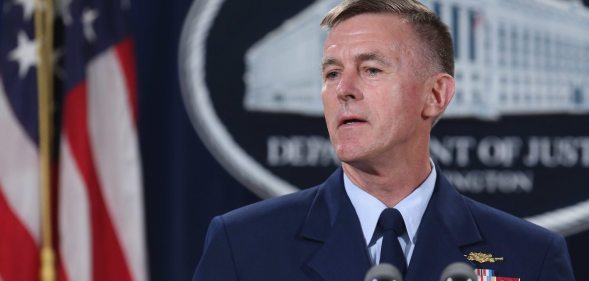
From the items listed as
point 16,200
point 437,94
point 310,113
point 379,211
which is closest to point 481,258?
point 379,211

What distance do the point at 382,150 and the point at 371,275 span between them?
20.5 inches

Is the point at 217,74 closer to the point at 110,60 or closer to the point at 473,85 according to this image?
the point at 110,60

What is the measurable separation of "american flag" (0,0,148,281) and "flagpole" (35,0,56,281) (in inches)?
0.9

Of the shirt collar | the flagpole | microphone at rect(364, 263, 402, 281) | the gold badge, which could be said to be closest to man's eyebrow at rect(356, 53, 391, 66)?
the shirt collar

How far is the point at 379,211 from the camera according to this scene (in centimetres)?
176

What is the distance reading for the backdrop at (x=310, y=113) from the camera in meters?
3.31

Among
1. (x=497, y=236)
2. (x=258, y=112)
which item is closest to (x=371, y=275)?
(x=497, y=236)

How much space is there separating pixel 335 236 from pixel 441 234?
194 mm

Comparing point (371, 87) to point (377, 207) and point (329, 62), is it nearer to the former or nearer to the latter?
point (329, 62)

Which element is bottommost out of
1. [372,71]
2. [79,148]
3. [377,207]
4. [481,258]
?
[481,258]

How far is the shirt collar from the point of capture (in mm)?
1749

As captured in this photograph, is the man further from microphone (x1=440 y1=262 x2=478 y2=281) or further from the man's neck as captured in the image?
microphone (x1=440 y1=262 x2=478 y2=281)

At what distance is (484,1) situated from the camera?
10.9 ft

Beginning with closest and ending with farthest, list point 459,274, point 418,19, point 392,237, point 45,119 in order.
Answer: point 459,274, point 392,237, point 418,19, point 45,119
